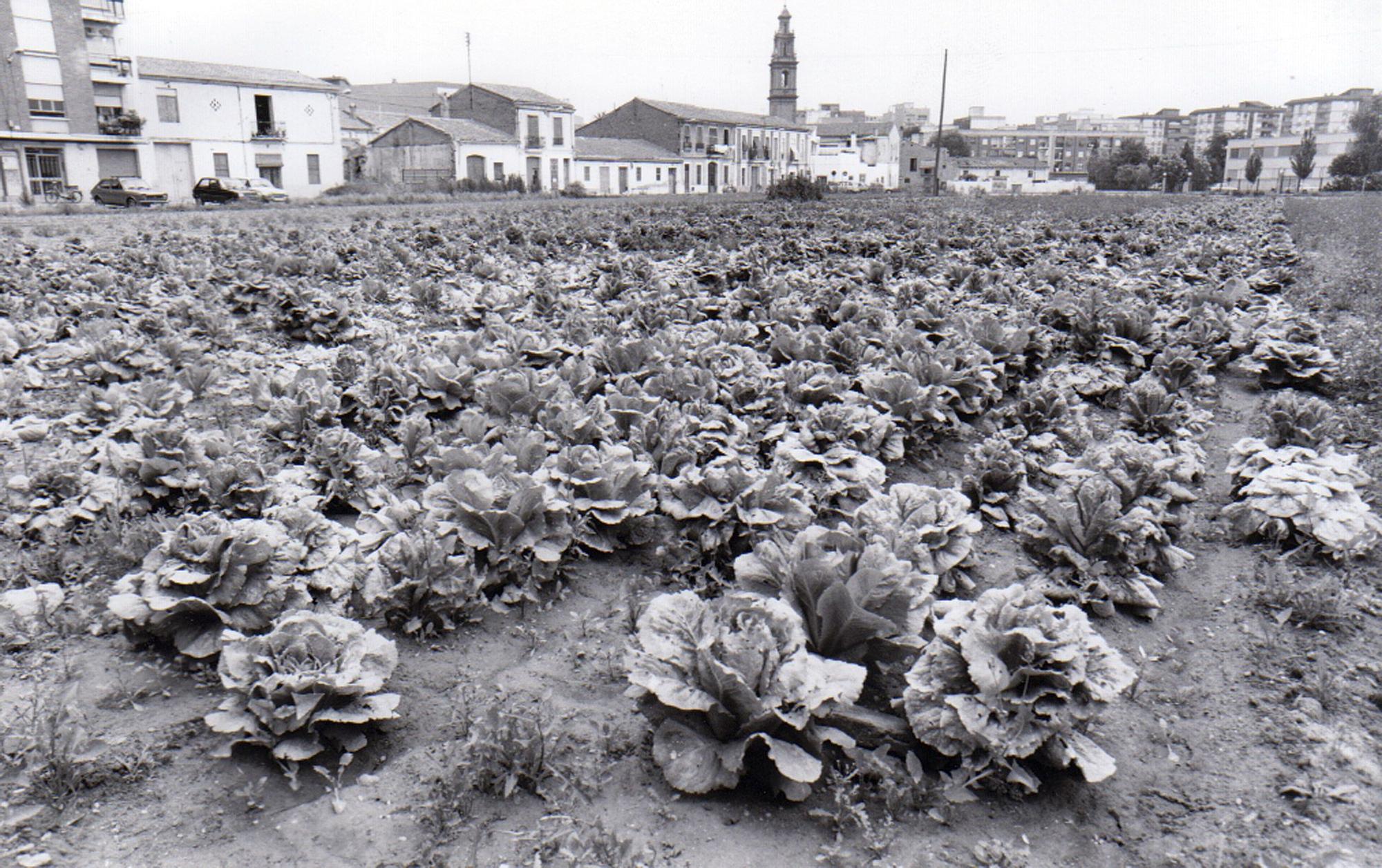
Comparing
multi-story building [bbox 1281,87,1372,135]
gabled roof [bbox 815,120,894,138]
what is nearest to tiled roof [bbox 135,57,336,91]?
gabled roof [bbox 815,120,894,138]

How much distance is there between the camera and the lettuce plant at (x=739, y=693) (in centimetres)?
328

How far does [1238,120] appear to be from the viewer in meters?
184

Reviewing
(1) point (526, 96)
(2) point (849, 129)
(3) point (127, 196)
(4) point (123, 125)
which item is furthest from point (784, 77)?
(3) point (127, 196)

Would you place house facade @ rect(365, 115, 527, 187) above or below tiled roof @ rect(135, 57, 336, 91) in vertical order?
below

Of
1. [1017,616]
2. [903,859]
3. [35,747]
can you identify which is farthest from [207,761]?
[1017,616]

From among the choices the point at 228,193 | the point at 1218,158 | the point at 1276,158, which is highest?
the point at 1218,158

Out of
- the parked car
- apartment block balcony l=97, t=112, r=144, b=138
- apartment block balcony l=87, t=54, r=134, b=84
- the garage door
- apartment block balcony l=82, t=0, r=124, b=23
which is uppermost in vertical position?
apartment block balcony l=82, t=0, r=124, b=23

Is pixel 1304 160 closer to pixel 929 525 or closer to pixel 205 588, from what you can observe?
pixel 929 525

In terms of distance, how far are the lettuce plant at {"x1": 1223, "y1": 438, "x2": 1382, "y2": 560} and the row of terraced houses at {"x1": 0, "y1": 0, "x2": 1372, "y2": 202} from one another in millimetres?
41777

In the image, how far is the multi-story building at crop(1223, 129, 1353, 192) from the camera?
11294 cm

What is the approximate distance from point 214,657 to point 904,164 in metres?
113

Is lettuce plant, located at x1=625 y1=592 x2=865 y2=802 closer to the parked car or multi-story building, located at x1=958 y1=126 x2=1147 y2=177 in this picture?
the parked car

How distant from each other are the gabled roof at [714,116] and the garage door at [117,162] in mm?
39950

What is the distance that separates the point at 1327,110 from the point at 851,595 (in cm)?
20524
